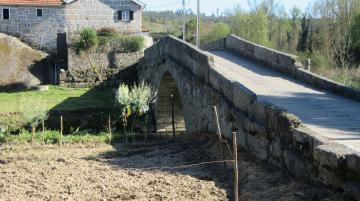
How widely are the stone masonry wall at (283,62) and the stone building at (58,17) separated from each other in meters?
18.6

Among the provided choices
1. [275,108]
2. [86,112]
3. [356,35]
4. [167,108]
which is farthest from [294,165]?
[356,35]

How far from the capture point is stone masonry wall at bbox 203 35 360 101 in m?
12.0

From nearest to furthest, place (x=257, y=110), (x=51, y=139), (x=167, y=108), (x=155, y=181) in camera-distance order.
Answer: (x=155, y=181) < (x=257, y=110) < (x=51, y=139) < (x=167, y=108)

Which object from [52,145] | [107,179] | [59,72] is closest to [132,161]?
[107,179]

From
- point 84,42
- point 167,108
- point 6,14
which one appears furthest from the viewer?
point 6,14

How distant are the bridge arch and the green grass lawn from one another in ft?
10.3

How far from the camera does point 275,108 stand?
27.9 feet

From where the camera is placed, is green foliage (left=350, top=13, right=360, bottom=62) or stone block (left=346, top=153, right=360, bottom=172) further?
green foliage (left=350, top=13, right=360, bottom=62)

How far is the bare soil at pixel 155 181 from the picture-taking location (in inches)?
303

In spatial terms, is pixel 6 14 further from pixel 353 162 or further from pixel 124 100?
pixel 353 162

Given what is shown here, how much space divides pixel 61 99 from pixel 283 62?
15.9 m

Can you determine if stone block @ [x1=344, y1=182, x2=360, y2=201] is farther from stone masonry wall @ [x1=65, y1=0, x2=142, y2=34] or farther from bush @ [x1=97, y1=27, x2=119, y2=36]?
stone masonry wall @ [x1=65, y1=0, x2=142, y2=34]

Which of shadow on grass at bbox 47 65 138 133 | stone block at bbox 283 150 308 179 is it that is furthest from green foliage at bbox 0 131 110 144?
stone block at bbox 283 150 308 179

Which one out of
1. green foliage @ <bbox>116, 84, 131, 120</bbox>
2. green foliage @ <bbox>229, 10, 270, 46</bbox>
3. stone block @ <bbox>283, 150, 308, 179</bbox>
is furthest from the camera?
green foliage @ <bbox>229, 10, 270, 46</bbox>
